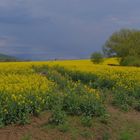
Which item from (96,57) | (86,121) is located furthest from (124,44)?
(86,121)

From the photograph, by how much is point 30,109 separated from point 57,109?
0.73 meters

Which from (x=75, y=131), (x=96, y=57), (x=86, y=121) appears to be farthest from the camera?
(x=96, y=57)

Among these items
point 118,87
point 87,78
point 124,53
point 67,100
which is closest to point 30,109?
point 67,100

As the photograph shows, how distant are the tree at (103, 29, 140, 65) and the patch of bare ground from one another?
51.8m

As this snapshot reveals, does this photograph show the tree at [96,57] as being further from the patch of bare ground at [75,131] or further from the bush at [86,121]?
the bush at [86,121]

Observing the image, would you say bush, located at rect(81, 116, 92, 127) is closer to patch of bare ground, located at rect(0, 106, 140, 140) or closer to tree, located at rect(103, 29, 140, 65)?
patch of bare ground, located at rect(0, 106, 140, 140)

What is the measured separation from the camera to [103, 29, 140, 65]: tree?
68713 millimetres

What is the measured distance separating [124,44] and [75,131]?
5990cm

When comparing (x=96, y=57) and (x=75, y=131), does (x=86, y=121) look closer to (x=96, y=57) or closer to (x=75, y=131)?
(x=75, y=131)

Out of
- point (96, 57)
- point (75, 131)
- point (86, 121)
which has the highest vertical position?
point (96, 57)

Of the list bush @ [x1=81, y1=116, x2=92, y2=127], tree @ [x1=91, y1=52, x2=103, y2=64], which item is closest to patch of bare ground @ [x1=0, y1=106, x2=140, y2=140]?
bush @ [x1=81, y1=116, x2=92, y2=127]

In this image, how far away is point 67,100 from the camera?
44.7ft

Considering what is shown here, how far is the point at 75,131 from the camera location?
12352mm

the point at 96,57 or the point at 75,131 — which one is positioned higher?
the point at 96,57
